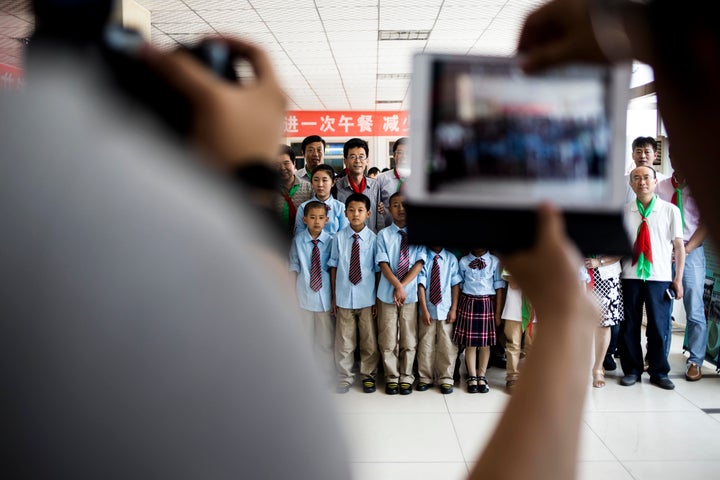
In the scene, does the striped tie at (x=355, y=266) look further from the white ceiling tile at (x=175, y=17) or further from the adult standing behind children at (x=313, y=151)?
the white ceiling tile at (x=175, y=17)

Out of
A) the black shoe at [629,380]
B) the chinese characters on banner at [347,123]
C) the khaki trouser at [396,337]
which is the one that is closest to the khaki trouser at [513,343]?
the khaki trouser at [396,337]

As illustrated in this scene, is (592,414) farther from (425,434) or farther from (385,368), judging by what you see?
(385,368)

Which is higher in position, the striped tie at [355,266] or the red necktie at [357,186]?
the red necktie at [357,186]

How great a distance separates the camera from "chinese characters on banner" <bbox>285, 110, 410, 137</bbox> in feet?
42.0

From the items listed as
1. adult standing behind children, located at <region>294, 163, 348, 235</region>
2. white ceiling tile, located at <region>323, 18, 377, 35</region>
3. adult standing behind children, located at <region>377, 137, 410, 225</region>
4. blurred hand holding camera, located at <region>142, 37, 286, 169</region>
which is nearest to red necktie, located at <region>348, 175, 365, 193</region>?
adult standing behind children, located at <region>377, 137, 410, 225</region>

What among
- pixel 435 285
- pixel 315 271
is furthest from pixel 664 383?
pixel 315 271

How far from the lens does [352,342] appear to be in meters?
3.66

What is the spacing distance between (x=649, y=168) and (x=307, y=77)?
6219 mm

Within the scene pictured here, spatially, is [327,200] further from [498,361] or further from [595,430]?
[595,430]

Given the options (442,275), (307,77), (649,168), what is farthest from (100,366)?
(307,77)

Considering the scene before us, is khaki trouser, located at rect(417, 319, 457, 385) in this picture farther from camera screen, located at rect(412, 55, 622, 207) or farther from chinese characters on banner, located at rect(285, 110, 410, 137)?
chinese characters on banner, located at rect(285, 110, 410, 137)

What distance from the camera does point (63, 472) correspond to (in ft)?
0.79

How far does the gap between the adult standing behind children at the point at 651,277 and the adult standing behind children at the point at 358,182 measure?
1725 mm

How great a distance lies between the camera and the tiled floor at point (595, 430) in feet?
8.45
